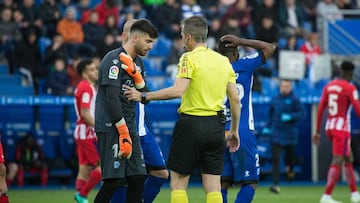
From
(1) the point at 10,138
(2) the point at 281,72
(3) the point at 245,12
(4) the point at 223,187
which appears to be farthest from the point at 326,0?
(4) the point at 223,187

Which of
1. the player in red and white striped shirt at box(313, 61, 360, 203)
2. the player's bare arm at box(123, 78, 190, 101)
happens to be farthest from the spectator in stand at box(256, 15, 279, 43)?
the player's bare arm at box(123, 78, 190, 101)

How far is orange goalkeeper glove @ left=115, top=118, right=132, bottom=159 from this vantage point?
30.7 feet

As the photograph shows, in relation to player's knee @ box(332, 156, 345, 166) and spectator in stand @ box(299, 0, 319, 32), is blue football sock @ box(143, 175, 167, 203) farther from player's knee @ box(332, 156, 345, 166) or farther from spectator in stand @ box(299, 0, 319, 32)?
spectator in stand @ box(299, 0, 319, 32)

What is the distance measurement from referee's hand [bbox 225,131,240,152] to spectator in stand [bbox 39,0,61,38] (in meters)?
11.6

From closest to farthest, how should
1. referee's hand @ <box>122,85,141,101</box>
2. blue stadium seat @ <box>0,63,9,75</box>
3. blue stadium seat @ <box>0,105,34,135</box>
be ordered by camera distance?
referee's hand @ <box>122,85,141,101</box> → blue stadium seat @ <box>0,105,34,135</box> → blue stadium seat @ <box>0,63,9,75</box>

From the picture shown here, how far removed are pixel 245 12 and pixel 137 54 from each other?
44.2ft

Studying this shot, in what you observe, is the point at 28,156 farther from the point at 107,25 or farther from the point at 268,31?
the point at 268,31

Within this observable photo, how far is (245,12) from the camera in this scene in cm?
2297

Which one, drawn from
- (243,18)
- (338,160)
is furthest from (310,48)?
(338,160)

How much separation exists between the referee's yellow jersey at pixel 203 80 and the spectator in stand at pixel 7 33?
11410 mm

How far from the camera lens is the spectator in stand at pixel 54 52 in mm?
19922

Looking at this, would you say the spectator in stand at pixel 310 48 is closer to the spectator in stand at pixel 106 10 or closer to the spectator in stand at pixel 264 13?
the spectator in stand at pixel 264 13

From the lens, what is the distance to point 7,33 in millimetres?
20938

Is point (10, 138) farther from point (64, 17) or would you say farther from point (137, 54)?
point (137, 54)
